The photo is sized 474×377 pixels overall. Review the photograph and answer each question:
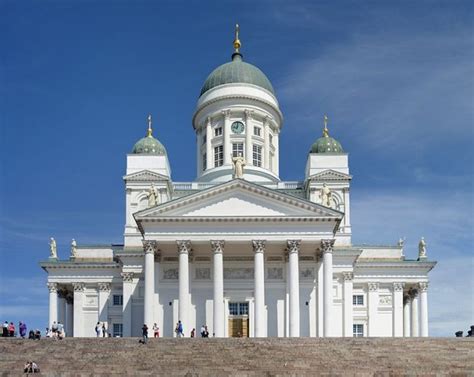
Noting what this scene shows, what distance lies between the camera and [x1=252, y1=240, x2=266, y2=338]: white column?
50.3 meters

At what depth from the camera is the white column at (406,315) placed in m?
65.4

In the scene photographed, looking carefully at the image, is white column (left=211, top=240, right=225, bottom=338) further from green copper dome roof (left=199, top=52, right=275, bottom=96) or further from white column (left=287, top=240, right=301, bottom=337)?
green copper dome roof (left=199, top=52, right=275, bottom=96)

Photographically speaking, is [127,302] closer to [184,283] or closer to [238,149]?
[184,283]

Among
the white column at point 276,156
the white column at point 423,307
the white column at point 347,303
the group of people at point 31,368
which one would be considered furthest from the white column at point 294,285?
the group of people at point 31,368

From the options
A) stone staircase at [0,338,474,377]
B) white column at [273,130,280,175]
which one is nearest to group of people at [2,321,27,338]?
stone staircase at [0,338,474,377]

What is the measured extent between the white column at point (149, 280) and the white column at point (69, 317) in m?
17.4

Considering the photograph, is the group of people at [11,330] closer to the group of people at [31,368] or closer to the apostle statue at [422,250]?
the group of people at [31,368]

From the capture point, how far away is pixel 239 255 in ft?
182

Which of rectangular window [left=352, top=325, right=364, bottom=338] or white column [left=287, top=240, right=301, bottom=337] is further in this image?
rectangular window [left=352, top=325, right=364, bottom=338]

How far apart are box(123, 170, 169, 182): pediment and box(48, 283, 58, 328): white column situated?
10817mm

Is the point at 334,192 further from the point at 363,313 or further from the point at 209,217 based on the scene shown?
the point at 209,217

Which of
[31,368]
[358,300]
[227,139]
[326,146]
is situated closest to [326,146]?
[326,146]

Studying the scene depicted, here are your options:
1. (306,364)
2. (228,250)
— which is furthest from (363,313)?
(306,364)

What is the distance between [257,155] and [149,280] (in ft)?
69.9
